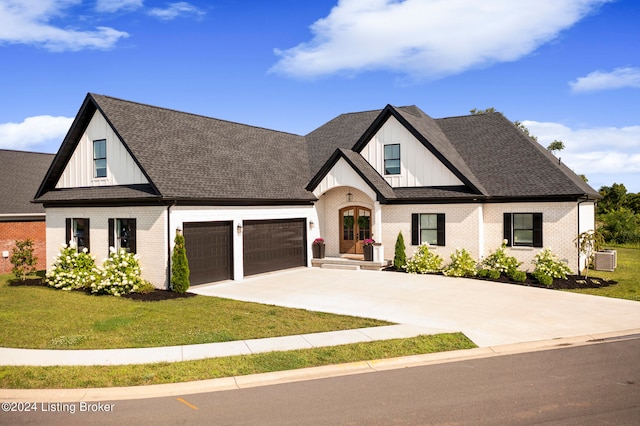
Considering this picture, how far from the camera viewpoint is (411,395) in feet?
25.7

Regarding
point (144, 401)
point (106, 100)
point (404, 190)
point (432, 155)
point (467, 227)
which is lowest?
point (144, 401)

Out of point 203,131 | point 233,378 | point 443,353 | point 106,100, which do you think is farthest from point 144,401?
point 203,131

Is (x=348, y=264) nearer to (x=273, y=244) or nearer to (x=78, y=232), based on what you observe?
(x=273, y=244)

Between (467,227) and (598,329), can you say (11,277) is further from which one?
(598,329)

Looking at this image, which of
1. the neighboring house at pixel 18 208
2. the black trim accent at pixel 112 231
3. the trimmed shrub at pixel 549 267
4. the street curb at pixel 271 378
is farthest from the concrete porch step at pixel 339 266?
the neighboring house at pixel 18 208

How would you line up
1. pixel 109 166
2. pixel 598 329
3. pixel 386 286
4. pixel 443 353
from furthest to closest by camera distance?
pixel 109 166, pixel 386 286, pixel 598 329, pixel 443 353

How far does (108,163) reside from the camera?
20.2 m

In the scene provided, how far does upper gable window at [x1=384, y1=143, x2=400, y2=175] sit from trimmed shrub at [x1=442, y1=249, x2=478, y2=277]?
17.9ft

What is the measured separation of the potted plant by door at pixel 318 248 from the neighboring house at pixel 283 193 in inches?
13.5

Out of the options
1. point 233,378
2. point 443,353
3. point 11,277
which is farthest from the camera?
point 11,277

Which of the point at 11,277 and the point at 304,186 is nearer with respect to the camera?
the point at 11,277

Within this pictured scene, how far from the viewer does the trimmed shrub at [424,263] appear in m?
21.6

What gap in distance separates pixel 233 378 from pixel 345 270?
561 inches

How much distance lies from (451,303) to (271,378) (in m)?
8.16
